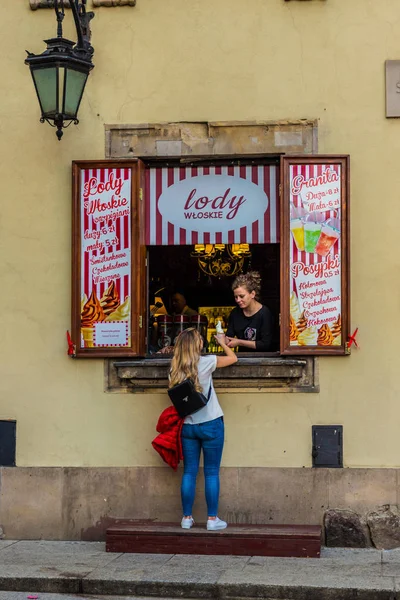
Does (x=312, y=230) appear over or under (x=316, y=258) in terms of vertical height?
over

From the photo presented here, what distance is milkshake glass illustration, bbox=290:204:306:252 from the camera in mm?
10156

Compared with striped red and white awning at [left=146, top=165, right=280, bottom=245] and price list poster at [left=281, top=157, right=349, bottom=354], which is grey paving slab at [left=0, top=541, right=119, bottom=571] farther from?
striped red and white awning at [left=146, top=165, right=280, bottom=245]

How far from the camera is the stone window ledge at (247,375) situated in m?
10.1

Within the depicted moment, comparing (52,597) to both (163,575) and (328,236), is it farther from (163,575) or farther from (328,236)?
(328,236)

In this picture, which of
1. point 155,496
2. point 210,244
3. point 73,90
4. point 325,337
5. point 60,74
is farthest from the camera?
point 210,244

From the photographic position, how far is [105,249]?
10.4 m

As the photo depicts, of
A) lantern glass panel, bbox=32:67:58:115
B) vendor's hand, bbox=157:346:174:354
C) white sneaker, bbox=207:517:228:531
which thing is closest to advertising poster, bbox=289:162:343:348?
vendor's hand, bbox=157:346:174:354

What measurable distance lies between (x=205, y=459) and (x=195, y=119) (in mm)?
3154

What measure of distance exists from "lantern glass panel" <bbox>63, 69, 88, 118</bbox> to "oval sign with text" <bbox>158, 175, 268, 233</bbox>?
1.32m

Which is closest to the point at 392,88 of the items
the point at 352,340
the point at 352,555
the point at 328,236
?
the point at 328,236

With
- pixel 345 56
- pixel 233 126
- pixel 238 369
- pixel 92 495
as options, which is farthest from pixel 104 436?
pixel 345 56

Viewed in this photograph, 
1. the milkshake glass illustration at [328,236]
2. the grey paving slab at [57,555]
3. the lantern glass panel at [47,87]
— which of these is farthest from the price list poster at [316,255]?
the grey paving slab at [57,555]

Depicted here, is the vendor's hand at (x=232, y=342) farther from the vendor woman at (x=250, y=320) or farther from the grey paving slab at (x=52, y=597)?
the grey paving slab at (x=52, y=597)

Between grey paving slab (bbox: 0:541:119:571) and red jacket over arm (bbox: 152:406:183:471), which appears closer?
grey paving slab (bbox: 0:541:119:571)
